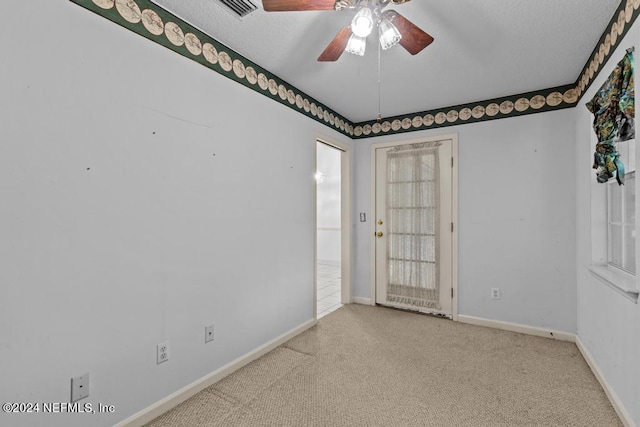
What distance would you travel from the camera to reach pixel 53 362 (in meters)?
1.40

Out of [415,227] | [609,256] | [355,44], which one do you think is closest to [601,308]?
[609,256]

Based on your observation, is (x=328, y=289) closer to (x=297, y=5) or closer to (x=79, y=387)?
(x=79, y=387)

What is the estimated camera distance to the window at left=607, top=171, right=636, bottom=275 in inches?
78.6

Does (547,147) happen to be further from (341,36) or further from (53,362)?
(53,362)

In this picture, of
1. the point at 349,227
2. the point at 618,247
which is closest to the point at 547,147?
the point at 618,247

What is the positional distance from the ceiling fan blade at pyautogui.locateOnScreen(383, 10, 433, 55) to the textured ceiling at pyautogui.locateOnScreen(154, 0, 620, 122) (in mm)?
282

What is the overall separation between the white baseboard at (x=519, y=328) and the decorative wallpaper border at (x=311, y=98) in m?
2.16

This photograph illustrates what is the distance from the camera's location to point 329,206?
7.09 m

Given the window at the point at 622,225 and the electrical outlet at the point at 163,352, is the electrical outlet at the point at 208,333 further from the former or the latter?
the window at the point at 622,225

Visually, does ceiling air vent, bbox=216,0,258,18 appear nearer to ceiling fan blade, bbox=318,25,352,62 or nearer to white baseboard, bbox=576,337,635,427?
ceiling fan blade, bbox=318,25,352,62

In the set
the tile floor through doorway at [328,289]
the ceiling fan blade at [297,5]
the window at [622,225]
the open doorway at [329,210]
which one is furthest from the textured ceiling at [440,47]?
the open doorway at [329,210]

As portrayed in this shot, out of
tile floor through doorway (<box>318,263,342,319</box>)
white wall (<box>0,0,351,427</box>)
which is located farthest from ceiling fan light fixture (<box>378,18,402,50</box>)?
tile floor through doorway (<box>318,263,342,319</box>)

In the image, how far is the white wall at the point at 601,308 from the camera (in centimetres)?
165

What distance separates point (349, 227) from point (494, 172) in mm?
1782
